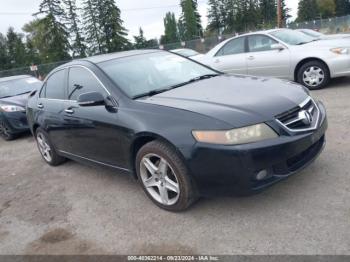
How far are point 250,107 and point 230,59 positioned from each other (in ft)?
19.1

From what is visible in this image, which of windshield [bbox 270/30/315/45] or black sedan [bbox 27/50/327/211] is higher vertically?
windshield [bbox 270/30/315/45]

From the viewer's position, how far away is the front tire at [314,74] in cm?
762

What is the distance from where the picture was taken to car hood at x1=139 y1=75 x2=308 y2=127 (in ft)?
10.5

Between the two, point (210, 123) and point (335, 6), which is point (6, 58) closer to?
point (210, 123)

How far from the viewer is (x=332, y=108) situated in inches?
246

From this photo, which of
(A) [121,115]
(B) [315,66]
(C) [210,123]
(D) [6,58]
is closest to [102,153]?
(A) [121,115]

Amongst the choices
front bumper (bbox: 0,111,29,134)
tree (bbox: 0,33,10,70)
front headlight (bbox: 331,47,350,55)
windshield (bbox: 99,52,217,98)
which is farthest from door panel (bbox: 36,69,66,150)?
tree (bbox: 0,33,10,70)

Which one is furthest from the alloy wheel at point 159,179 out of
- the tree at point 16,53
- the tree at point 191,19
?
the tree at point 191,19

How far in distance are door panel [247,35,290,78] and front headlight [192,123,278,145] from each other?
208 inches

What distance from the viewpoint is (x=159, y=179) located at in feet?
12.1

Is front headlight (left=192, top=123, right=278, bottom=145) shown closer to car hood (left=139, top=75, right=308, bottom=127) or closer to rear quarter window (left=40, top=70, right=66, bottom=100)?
car hood (left=139, top=75, right=308, bottom=127)

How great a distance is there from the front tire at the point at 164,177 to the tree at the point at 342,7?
94980mm

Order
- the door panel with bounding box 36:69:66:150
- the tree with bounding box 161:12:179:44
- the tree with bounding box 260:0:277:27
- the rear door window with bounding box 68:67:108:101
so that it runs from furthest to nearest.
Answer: the tree with bounding box 161:12:179:44, the tree with bounding box 260:0:277:27, the door panel with bounding box 36:69:66:150, the rear door window with bounding box 68:67:108:101

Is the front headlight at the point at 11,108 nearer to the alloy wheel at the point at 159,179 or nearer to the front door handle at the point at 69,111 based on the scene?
the front door handle at the point at 69,111
